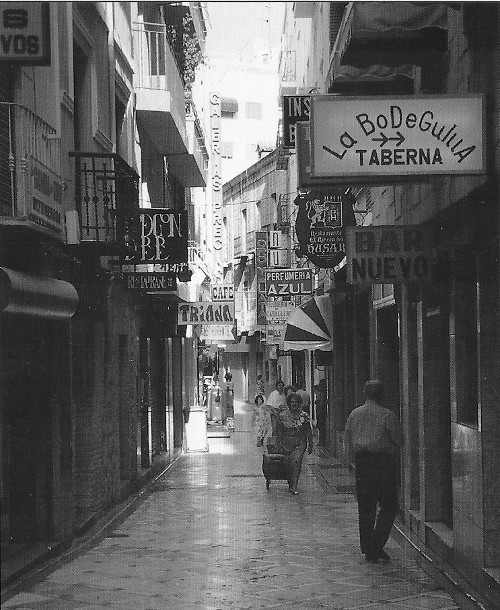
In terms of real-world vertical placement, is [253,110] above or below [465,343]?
above

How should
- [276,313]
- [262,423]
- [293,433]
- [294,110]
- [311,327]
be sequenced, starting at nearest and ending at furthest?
[294,110], [293,433], [311,327], [262,423], [276,313]

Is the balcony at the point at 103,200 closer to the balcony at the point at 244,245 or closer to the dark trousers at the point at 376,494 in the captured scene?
the dark trousers at the point at 376,494

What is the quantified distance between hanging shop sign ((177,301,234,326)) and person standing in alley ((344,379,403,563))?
14.5 meters

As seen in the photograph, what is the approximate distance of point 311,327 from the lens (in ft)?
79.0

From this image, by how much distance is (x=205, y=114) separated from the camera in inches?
1822

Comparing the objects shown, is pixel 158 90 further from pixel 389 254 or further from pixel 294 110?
pixel 389 254

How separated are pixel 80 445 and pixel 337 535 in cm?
339

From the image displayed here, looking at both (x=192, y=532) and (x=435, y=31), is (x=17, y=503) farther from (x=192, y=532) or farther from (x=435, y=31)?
(x=435, y=31)

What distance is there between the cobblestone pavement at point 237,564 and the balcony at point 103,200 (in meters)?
3.35

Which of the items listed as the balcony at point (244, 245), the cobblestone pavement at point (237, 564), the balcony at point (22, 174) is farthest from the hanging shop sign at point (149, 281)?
the balcony at point (244, 245)

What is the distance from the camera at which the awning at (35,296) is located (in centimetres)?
988

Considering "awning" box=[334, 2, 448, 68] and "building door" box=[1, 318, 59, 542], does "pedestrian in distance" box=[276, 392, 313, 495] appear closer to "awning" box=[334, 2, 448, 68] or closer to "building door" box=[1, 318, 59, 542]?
"building door" box=[1, 318, 59, 542]

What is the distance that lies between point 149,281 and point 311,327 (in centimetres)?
528

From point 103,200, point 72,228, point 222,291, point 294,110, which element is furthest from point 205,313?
point 72,228
